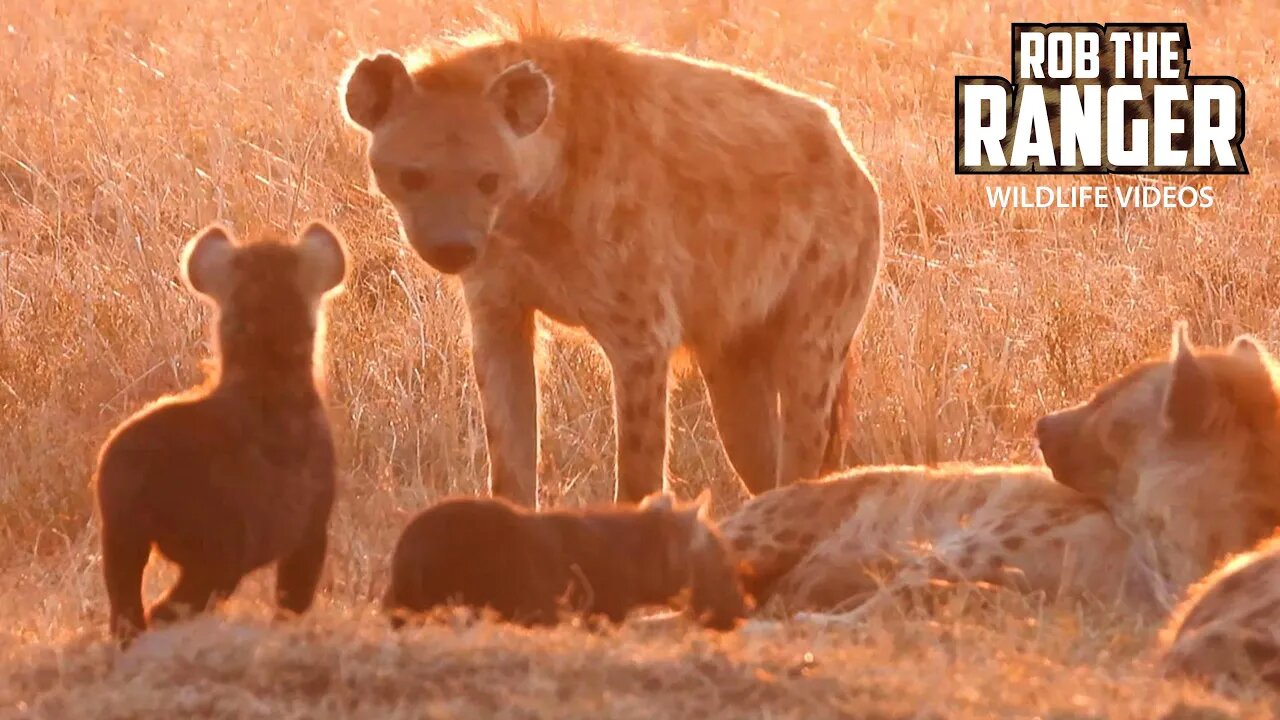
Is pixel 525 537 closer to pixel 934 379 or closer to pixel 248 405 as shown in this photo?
pixel 248 405

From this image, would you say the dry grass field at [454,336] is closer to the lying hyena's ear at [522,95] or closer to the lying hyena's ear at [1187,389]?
the lying hyena's ear at [1187,389]

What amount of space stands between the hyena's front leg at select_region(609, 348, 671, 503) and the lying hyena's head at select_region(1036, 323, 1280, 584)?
1208mm

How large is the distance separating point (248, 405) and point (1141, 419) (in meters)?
1.89

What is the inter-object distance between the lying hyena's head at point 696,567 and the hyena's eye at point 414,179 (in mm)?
984

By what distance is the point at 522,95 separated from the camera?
5.11 m

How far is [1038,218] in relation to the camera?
26.3ft

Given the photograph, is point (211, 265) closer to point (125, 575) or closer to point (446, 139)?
point (125, 575)

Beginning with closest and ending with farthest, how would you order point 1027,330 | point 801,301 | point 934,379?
1. point 801,301
2. point 934,379
3. point 1027,330

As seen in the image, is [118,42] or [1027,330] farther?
[118,42]

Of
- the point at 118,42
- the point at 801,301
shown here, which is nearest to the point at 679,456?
the point at 801,301

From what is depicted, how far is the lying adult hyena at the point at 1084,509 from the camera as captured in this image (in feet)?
14.5

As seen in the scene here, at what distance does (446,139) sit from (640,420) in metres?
0.83

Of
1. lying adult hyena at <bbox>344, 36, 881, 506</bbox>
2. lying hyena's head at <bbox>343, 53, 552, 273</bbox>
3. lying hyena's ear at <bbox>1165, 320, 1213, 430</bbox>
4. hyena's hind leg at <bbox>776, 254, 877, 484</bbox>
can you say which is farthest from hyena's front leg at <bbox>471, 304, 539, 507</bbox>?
lying hyena's ear at <bbox>1165, 320, 1213, 430</bbox>

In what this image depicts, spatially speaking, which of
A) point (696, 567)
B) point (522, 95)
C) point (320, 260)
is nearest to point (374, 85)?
point (522, 95)
